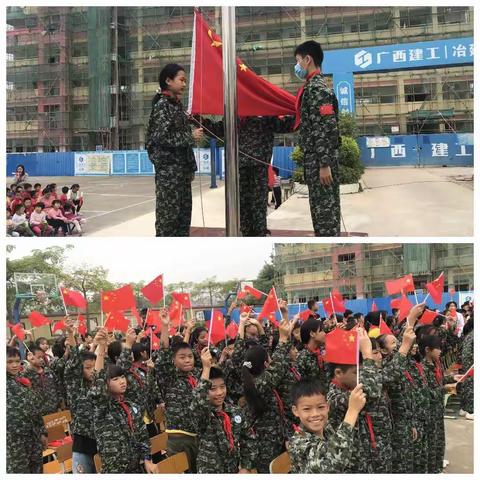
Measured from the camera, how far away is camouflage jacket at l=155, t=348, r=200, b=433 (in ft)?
8.89

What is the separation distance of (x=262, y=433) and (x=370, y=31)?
7.58 m

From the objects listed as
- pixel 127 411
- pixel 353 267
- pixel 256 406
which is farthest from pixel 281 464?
pixel 353 267

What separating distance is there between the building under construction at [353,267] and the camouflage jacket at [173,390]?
5.14 meters

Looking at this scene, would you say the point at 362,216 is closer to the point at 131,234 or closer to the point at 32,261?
the point at 131,234

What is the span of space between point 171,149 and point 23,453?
194cm

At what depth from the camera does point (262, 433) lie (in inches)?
102

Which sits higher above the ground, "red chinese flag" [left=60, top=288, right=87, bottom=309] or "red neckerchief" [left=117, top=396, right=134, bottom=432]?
"red chinese flag" [left=60, top=288, right=87, bottom=309]

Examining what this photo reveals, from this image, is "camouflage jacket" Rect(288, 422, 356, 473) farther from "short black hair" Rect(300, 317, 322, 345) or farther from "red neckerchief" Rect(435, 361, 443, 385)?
"red neckerchief" Rect(435, 361, 443, 385)

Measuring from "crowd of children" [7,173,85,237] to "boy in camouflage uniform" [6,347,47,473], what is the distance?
2.01 m

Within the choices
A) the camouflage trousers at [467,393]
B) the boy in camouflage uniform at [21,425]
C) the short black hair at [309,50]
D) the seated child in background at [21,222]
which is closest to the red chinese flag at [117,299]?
the boy in camouflage uniform at [21,425]

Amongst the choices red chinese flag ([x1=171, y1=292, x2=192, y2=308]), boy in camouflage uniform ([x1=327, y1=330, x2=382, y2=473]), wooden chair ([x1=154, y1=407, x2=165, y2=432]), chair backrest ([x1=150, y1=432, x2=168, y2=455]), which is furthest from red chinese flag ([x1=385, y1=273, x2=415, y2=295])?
wooden chair ([x1=154, y1=407, x2=165, y2=432])

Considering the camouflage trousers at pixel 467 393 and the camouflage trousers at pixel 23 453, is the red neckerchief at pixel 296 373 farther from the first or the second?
the camouflage trousers at pixel 467 393
